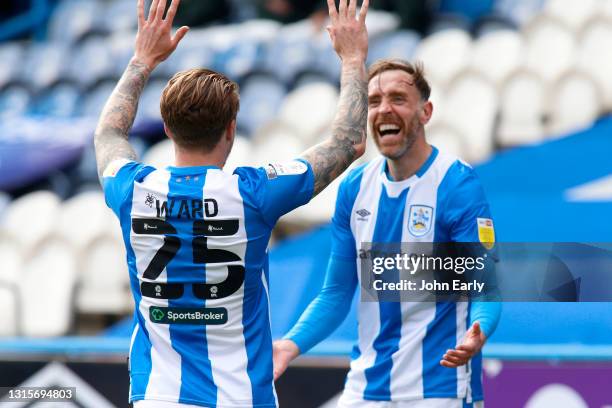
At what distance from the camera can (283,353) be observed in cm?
360

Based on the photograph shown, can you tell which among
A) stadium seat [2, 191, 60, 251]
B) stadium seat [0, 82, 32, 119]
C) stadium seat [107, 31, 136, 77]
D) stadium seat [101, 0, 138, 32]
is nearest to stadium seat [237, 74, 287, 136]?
stadium seat [107, 31, 136, 77]

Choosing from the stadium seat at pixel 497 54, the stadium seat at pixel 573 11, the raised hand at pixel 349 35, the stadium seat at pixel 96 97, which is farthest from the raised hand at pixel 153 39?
the stadium seat at pixel 96 97

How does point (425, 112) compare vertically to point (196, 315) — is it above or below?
above

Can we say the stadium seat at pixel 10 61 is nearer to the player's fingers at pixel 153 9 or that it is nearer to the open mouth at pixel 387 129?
the open mouth at pixel 387 129

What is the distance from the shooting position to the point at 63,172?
8.88m

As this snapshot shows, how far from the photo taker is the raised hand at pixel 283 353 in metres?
3.51

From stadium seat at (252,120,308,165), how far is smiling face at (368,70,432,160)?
3.54 meters

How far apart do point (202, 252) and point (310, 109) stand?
5412 mm

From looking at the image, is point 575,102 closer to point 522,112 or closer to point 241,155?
point 522,112

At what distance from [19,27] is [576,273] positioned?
908 centimetres

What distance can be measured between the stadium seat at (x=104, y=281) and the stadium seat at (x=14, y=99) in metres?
3.15

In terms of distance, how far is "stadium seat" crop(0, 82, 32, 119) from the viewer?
10143 millimetres

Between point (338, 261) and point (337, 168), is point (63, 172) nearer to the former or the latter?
point (338, 261)

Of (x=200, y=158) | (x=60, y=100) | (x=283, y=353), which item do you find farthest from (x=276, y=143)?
(x=200, y=158)
